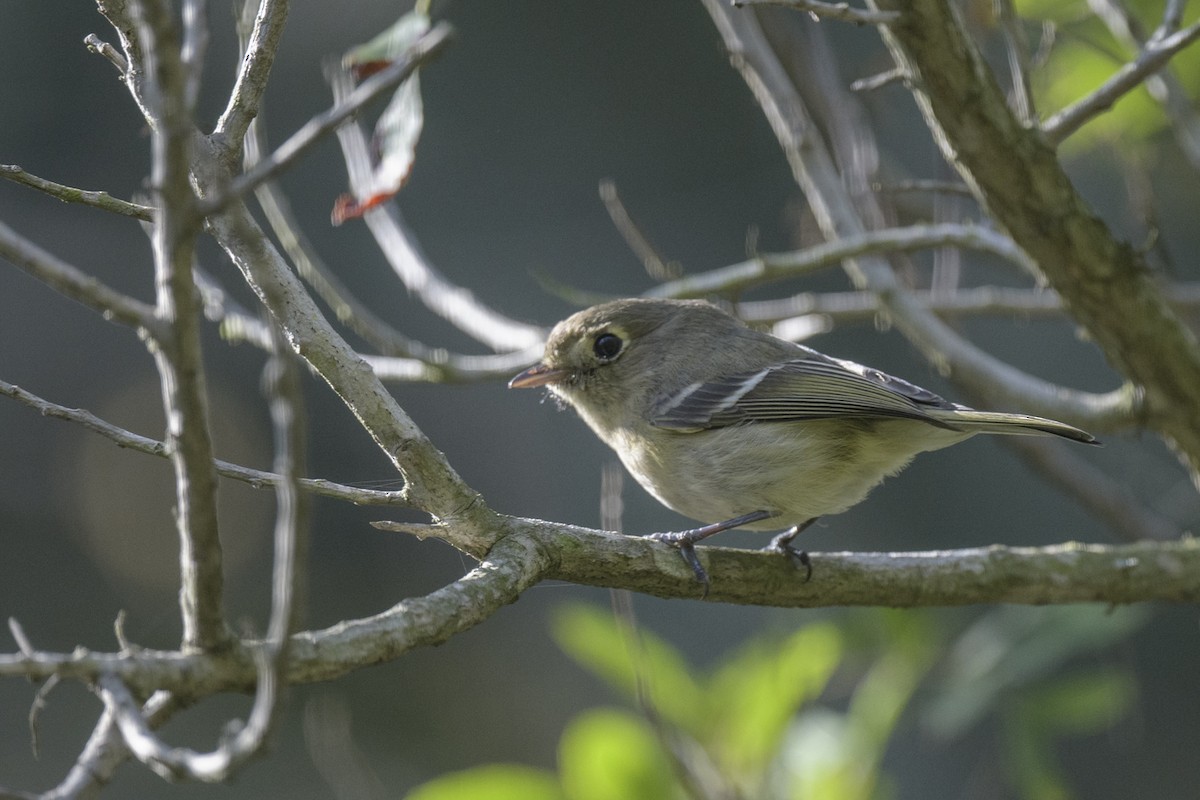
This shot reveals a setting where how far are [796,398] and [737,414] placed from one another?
0.17 m

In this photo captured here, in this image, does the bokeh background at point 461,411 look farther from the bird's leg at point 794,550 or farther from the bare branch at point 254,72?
the bare branch at point 254,72

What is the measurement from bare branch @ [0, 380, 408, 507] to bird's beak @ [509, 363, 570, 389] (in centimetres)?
142

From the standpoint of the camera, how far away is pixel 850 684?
489cm

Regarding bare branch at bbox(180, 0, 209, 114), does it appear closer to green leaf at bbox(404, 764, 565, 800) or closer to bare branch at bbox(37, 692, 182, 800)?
bare branch at bbox(37, 692, 182, 800)

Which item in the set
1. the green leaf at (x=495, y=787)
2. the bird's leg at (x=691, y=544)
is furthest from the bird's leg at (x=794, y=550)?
the green leaf at (x=495, y=787)

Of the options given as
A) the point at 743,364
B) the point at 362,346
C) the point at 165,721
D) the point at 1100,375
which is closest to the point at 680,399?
the point at 743,364

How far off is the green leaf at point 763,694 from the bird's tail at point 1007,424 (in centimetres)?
63

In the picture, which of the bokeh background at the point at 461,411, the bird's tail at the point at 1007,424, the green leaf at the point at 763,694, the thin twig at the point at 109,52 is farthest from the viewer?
the bokeh background at the point at 461,411

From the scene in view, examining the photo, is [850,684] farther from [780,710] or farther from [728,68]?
[728,68]

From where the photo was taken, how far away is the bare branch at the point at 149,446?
1.79 m

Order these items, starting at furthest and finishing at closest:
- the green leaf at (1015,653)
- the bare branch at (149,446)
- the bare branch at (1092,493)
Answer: the bare branch at (1092,493), the green leaf at (1015,653), the bare branch at (149,446)

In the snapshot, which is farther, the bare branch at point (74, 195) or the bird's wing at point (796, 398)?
the bird's wing at point (796, 398)

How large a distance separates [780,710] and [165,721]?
5.56 ft

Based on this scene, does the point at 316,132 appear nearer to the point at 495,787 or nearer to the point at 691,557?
the point at 691,557
